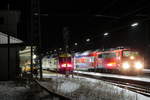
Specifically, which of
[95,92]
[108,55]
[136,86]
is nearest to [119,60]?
[108,55]

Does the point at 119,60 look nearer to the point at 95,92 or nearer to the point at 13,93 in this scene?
the point at 95,92

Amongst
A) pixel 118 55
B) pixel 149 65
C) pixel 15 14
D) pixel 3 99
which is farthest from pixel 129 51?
pixel 3 99

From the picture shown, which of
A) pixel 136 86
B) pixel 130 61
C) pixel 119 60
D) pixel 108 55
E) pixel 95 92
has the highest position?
pixel 108 55

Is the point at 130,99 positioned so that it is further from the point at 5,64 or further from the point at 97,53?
the point at 97,53

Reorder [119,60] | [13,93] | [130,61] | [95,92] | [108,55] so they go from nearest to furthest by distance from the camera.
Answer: [95,92], [13,93], [130,61], [119,60], [108,55]

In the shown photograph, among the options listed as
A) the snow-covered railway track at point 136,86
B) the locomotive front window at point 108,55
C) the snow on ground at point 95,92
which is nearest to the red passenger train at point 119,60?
the locomotive front window at point 108,55

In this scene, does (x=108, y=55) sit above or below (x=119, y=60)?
above

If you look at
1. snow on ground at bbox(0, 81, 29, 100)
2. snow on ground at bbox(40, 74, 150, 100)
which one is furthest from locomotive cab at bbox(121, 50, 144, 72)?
snow on ground at bbox(0, 81, 29, 100)

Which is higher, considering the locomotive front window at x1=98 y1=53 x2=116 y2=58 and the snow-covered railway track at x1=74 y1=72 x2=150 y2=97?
the locomotive front window at x1=98 y1=53 x2=116 y2=58

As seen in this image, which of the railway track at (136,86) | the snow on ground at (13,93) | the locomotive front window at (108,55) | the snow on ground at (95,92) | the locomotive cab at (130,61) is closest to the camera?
the snow on ground at (95,92)

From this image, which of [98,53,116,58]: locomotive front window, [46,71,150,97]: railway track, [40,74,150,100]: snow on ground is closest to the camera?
[40,74,150,100]: snow on ground

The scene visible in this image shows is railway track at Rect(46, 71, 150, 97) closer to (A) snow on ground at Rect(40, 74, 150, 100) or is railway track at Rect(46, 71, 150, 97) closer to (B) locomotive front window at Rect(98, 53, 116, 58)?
(A) snow on ground at Rect(40, 74, 150, 100)

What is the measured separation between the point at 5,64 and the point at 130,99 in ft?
58.3

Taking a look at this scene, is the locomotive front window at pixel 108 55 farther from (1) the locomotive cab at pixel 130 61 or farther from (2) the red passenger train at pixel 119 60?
(1) the locomotive cab at pixel 130 61
